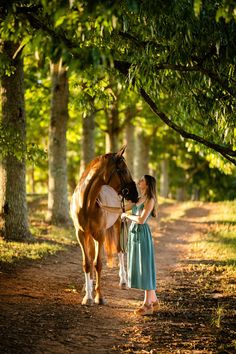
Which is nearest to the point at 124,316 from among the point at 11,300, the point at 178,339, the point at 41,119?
the point at 178,339

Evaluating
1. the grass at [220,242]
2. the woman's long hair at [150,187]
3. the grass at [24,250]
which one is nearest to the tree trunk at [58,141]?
the grass at [24,250]

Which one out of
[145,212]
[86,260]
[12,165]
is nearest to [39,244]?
[12,165]

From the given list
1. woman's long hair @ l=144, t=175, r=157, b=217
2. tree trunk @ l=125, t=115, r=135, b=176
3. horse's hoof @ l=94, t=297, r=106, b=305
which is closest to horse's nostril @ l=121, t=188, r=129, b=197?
woman's long hair @ l=144, t=175, r=157, b=217

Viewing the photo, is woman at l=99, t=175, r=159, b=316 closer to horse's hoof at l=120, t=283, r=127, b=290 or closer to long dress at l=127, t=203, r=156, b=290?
long dress at l=127, t=203, r=156, b=290

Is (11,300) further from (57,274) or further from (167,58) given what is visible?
(167,58)

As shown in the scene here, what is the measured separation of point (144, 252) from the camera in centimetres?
732

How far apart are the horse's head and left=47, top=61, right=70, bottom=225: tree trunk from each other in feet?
27.1

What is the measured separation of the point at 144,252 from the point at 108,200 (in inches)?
62.6

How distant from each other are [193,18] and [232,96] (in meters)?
1.59

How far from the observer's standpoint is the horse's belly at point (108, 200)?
27.3ft

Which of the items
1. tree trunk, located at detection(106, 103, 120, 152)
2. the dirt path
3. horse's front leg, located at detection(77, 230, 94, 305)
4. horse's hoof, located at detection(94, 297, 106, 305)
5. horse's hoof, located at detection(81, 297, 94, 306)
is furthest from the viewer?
tree trunk, located at detection(106, 103, 120, 152)

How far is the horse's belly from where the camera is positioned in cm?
834

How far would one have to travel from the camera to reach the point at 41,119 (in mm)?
→ 21297

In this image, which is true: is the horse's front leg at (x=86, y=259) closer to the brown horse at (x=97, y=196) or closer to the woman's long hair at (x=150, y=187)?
the brown horse at (x=97, y=196)
